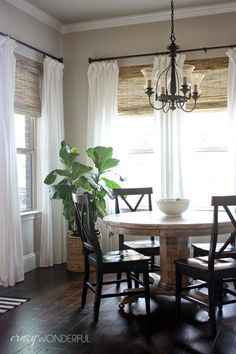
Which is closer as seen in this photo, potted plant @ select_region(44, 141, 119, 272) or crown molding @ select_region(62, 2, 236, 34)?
potted plant @ select_region(44, 141, 119, 272)

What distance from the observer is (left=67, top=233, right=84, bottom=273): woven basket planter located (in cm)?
484

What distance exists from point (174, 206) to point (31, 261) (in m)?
2.13

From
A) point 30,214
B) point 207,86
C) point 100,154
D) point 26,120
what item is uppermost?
point 207,86

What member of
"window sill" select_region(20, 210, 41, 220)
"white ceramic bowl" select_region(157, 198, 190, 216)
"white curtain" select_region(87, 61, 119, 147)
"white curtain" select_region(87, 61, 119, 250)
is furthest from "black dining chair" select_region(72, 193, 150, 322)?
"white curtain" select_region(87, 61, 119, 147)

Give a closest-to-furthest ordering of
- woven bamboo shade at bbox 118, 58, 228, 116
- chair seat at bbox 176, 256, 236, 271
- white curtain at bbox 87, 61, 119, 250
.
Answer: chair seat at bbox 176, 256, 236, 271, woven bamboo shade at bbox 118, 58, 228, 116, white curtain at bbox 87, 61, 119, 250

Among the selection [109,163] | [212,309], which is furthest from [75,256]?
[212,309]

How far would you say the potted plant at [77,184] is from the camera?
474 centimetres

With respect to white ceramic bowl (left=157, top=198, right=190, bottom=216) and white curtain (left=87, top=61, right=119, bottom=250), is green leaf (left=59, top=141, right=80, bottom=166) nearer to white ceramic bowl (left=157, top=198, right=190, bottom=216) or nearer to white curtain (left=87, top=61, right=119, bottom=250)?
white curtain (left=87, top=61, right=119, bottom=250)

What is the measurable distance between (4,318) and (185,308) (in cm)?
148

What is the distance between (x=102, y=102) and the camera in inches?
206

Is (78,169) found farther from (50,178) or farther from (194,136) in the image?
(194,136)

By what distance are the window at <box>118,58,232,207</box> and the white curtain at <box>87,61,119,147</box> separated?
125 mm

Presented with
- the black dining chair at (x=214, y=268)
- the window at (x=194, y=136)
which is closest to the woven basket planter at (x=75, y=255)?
the window at (x=194, y=136)

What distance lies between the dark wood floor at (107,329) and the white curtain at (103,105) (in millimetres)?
1685
